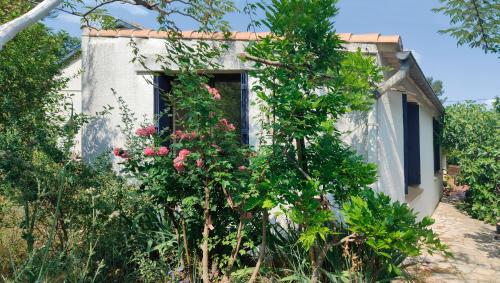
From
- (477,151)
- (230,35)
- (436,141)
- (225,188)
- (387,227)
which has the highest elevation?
(230,35)

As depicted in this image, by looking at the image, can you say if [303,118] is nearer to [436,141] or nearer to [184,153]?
[184,153]

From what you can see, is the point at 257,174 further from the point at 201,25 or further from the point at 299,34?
the point at 201,25

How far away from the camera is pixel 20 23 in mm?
2467

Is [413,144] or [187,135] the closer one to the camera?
[187,135]

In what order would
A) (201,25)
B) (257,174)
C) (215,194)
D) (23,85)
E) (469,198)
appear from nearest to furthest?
(257,174) < (215,194) < (201,25) < (23,85) < (469,198)

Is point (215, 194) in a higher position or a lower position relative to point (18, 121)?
lower

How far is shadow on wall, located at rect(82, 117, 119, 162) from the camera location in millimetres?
6094

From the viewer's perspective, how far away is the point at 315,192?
10.7 ft

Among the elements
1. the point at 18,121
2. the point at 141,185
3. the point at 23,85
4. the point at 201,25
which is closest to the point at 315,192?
the point at 141,185

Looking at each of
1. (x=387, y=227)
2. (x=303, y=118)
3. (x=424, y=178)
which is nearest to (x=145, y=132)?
(x=303, y=118)

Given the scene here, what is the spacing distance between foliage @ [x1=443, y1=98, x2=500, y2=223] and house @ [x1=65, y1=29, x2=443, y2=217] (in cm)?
416

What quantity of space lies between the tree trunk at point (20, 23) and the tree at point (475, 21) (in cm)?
498

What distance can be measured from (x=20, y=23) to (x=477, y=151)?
1104 centimetres

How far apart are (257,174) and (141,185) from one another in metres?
1.47
